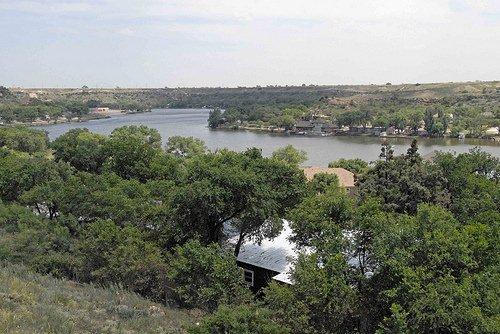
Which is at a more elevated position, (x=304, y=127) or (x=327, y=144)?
(x=304, y=127)

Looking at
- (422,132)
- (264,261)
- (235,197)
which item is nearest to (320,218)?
(235,197)

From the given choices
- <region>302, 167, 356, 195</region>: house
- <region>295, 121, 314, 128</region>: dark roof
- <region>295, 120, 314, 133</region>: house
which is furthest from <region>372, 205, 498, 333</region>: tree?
<region>295, 121, 314, 128</region>: dark roof

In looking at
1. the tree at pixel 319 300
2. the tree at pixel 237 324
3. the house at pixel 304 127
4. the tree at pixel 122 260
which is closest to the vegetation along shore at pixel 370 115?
the house at pixel 304 127

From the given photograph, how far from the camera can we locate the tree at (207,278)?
13.7 meters

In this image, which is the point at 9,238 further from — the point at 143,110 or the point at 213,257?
the point at 143,110

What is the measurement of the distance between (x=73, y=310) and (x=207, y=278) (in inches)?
147

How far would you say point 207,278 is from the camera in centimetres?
1427

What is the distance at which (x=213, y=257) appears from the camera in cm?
1435

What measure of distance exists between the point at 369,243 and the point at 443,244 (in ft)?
7.66

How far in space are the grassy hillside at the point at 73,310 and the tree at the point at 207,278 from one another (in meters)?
0.75

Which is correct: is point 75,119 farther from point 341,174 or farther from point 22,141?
point 341,174

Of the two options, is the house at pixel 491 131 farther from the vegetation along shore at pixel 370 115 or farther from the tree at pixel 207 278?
the tree at pixel 207 278

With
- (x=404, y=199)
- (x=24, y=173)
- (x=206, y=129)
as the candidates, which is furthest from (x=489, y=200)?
(x=206, y=129)

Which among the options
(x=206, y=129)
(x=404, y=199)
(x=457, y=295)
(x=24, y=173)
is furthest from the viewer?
(x=206, y=129)
